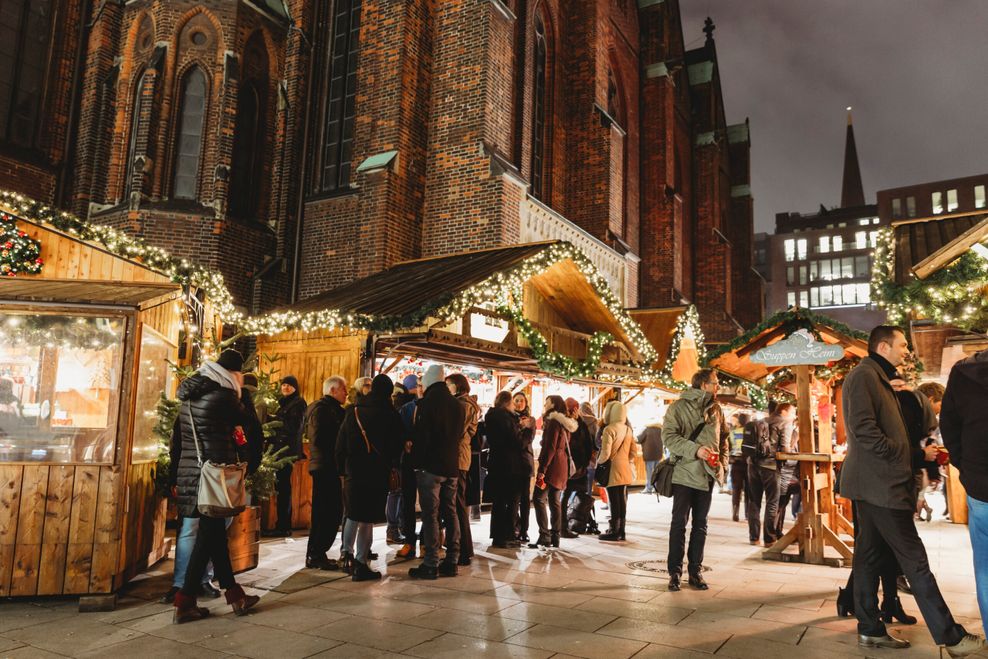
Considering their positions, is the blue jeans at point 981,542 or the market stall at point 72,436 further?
the market stall at point 72,436

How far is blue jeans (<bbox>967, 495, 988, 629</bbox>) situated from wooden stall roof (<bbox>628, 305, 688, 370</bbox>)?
12.6 metres

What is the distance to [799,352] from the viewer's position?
26.1ft

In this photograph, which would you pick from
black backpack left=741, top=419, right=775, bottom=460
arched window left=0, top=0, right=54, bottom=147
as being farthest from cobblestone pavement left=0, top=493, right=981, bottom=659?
arched window left=0, top=0, right=54, bottom=147

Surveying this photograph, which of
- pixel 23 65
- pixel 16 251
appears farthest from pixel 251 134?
pixel 16 251

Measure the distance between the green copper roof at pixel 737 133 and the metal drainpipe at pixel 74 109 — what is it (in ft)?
87.0

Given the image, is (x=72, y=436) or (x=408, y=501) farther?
(x=408, y=501)

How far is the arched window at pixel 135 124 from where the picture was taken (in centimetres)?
1458

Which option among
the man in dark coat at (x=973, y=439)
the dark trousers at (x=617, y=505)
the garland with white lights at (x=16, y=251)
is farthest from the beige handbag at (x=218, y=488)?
the garland with white lights at (x=16, y=251)

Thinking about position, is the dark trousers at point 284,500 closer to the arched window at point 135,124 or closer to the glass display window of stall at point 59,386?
the glass display window of stall at point 59,386

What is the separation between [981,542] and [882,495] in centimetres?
58

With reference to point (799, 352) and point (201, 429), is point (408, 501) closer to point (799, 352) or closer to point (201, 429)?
point (201, 429)

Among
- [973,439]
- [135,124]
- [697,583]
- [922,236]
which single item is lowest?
[697,583]

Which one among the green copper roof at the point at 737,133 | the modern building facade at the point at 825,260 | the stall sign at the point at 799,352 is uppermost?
the modern building facade at the point at 825,260

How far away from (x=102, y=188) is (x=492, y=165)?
8321 mm
